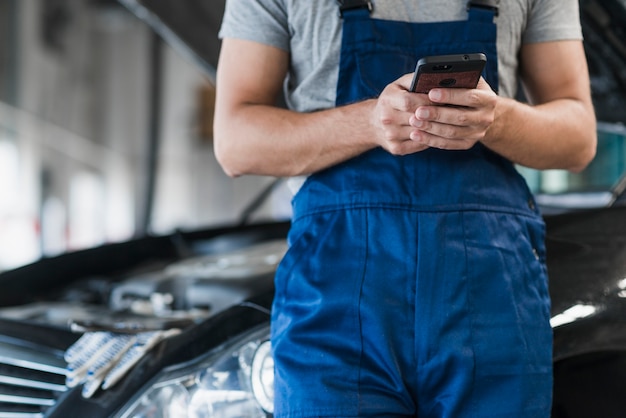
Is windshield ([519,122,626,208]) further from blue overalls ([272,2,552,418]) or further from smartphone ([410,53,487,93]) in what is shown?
smartphone ([410,53,487,93])

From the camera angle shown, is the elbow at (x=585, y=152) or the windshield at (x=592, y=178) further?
the windshield at (x=592, y=178)

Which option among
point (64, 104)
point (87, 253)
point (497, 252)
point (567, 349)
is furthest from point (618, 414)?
point (64, 104)

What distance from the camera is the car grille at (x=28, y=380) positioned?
1.31m

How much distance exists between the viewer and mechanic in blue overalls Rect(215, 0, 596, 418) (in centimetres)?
90

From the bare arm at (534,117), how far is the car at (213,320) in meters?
0.20

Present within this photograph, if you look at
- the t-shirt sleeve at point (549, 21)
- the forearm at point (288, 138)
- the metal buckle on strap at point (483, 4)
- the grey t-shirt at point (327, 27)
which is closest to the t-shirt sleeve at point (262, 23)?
the grey t-shirt at point (327, 27)

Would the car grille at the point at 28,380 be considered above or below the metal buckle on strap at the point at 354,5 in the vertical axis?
below

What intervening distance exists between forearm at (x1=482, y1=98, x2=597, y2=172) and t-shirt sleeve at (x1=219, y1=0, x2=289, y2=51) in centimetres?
36

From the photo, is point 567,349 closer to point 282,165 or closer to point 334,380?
point 334,380

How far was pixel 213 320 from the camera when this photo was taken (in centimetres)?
117

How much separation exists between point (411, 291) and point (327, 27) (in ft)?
1.32

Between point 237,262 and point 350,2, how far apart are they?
1.01 metres

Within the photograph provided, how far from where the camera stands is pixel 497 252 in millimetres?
923

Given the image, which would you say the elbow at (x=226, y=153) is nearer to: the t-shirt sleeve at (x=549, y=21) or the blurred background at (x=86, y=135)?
the t-shirt sleeve at (x=549, y=21)
